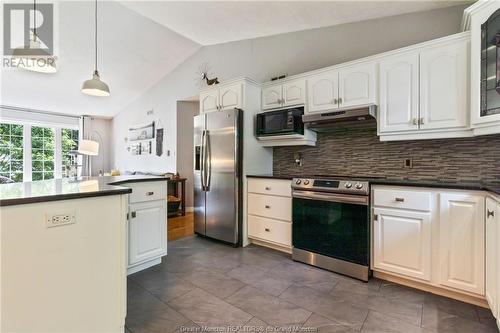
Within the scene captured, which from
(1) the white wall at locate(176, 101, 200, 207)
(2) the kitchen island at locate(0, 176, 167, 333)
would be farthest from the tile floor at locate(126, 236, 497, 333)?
(1) the white wall at locate(176, 101, 200, 207)

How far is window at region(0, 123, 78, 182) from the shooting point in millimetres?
5750

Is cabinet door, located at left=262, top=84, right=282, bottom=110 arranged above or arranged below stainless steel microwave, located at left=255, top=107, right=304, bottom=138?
above

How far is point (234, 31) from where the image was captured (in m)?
3.62

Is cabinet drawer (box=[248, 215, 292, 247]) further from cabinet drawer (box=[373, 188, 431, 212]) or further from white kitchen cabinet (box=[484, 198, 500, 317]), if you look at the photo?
white kitchen cabinet (box=[484, 198, 500, 317])

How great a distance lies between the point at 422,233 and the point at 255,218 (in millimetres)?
1754

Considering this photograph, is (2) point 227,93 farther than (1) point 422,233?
Yes

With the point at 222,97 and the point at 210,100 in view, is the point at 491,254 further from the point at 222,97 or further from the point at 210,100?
the point at 210,100

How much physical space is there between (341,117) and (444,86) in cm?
85

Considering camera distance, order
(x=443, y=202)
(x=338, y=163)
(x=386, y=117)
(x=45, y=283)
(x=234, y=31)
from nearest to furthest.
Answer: (x=45, y=283), (x=443, y=202), (x=386, y=117), (x=338, y=163), (x=234, y=31)

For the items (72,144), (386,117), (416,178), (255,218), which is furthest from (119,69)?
(416,178)

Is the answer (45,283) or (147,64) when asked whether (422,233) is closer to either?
(45,283)

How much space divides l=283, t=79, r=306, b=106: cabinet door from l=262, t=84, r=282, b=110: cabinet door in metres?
0.09

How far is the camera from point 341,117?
2.48 metres

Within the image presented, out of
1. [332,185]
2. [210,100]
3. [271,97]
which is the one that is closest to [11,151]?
[210,100]
